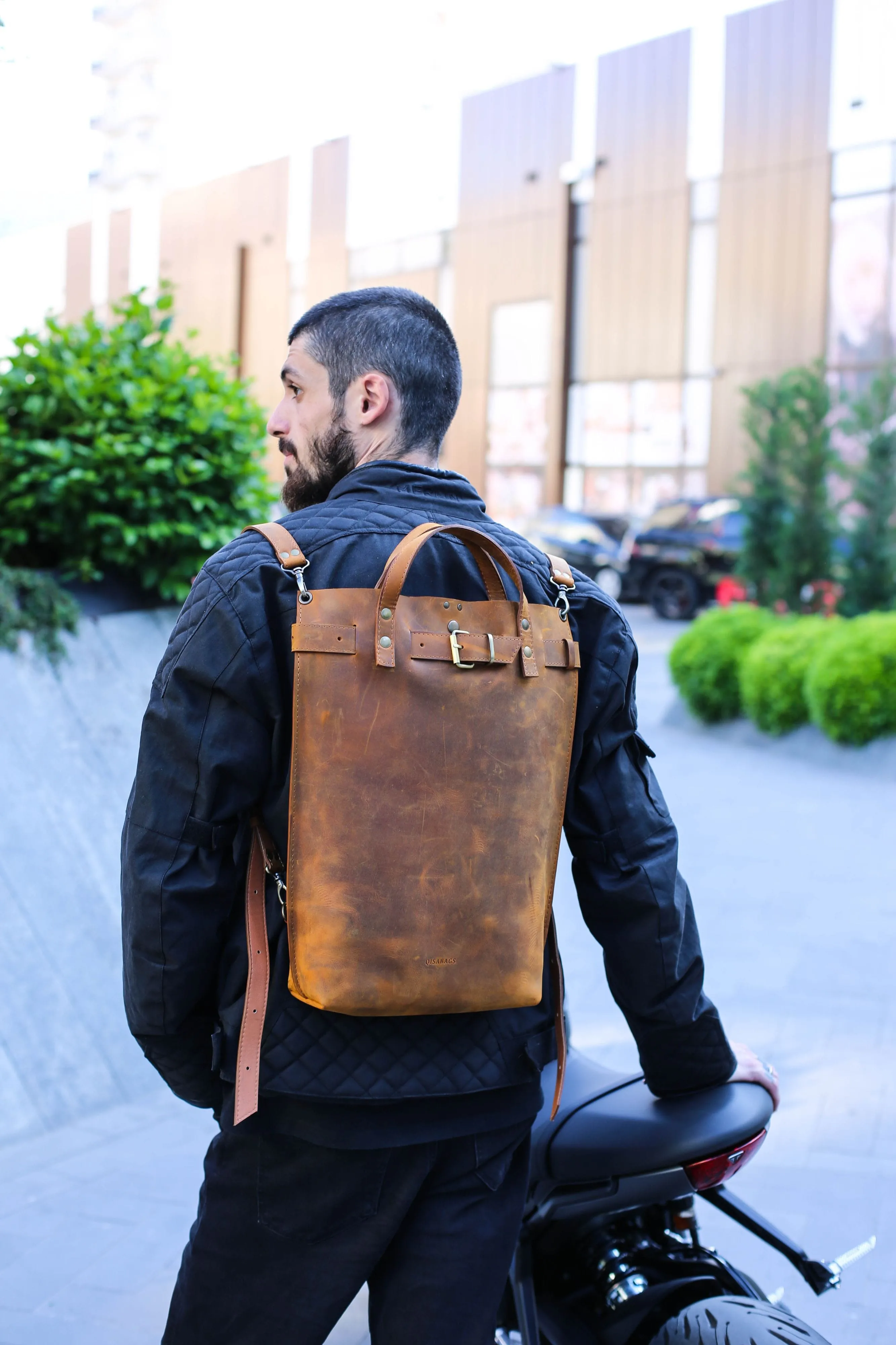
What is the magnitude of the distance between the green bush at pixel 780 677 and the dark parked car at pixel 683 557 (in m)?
9.21

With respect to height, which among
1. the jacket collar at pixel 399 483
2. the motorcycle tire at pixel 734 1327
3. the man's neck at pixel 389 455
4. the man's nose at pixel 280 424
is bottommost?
the motorcycle tire at pixel 734 1327

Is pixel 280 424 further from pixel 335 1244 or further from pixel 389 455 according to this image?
pixel 335 1244

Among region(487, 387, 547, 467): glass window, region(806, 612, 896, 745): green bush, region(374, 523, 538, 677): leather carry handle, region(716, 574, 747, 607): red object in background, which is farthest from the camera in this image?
region(487, 387, 547, 467): glass window

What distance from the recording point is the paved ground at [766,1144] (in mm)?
2982

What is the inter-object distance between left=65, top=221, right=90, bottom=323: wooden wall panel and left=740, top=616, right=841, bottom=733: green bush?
119 feet

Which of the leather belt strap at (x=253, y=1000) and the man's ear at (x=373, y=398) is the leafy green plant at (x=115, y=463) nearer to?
the man's ear at (x=373, y=398)

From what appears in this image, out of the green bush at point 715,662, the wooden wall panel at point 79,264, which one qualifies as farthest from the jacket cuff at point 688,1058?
the wooden wall panel at point 79,264

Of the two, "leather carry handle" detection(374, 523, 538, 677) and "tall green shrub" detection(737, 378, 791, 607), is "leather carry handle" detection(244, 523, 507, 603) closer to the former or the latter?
"leather carry handle" detection(374, 523, 538, 677)

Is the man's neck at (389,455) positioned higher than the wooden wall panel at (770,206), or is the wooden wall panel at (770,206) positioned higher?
the wooden wall panel at (770,206)

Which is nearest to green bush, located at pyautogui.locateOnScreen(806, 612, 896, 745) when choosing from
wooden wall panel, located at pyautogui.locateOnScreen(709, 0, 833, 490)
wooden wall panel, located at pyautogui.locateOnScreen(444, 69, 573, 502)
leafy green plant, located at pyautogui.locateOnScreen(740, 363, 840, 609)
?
leafy green plant, located at pyautogui.locateOnScreen(740, 363, 840, 609)

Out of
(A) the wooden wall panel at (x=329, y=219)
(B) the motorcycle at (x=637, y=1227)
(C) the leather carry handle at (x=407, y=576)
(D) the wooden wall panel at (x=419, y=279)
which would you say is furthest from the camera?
(A) the wooden wall panel at (x=329, y=219)

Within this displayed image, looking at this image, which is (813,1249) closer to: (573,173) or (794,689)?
(794,689)

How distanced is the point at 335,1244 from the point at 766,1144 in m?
2.49

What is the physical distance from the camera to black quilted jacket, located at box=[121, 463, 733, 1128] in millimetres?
1562
